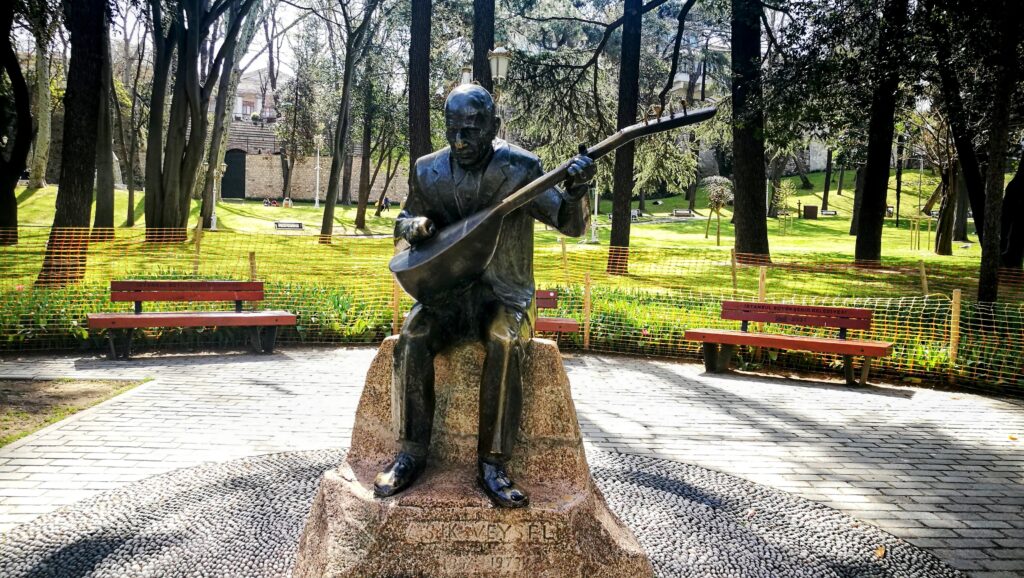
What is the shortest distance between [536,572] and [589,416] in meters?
3.82

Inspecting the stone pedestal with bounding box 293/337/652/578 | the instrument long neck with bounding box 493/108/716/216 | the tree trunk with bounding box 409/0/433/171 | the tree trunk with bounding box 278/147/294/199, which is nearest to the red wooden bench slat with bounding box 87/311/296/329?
the tree trunk with bounding box 409/0/433/171

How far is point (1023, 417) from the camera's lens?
7.43m

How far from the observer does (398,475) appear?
129 inches

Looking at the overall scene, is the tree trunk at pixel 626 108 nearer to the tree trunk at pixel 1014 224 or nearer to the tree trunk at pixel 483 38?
the tree trunk at pixel 483 38

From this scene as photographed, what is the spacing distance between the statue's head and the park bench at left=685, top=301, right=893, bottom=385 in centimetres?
662

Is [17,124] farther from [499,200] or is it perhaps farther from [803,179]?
[803,179]

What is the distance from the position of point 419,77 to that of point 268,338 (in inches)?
231

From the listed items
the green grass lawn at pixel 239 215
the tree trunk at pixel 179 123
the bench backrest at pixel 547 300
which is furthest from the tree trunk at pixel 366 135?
the bench backrest at pixel 547 300

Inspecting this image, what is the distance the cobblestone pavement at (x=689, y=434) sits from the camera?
4.68 m

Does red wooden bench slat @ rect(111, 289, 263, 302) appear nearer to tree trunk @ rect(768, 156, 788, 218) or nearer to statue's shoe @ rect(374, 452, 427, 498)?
statue's shoe @ rect(374, 452, 427, 498)

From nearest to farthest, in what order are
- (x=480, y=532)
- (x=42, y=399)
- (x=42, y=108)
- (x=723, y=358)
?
(x=480, y=532)
(x=42, y=399)
(x=723, y=358)
(x=42, y=108)

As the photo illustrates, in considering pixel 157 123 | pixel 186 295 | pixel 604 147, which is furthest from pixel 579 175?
pixel 157 123

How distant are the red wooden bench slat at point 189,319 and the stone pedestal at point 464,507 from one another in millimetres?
6376

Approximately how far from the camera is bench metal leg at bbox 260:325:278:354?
987 cm
